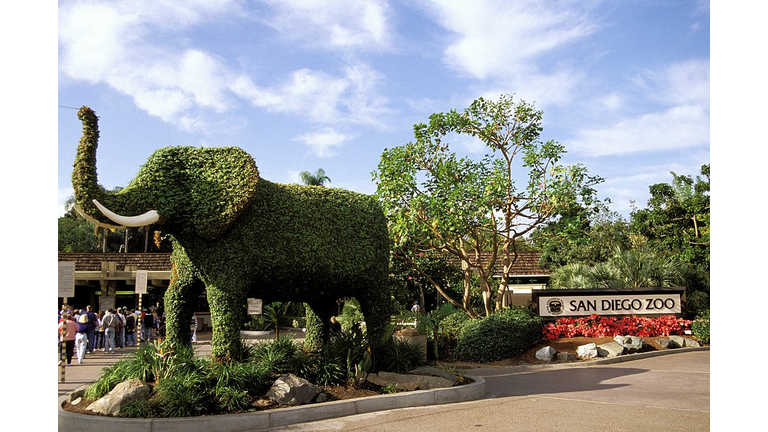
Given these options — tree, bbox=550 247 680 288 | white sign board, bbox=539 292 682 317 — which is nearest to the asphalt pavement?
white sign board, bbox=539 292 682 317

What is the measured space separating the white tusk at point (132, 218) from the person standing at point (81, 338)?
396 inches

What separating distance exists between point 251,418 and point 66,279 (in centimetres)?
666

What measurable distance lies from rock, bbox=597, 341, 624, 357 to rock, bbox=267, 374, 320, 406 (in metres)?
9.62

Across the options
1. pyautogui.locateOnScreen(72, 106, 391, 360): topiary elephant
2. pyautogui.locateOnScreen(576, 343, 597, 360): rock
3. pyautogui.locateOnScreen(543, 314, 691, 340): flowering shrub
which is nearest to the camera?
pyautogui.locateOnScreen(72, 106, 391, 360): topiary elephant

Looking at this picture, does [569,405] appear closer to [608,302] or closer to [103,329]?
[608,302]

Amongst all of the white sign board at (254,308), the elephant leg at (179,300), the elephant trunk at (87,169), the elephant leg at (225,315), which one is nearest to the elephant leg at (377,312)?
the elephant leg at (225,315)

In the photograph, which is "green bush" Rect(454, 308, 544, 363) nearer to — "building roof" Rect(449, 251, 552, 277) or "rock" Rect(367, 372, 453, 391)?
"rock" Rect(367, 372, 453, 391)

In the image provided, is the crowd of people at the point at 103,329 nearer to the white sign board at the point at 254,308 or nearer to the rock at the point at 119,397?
the white sign board at the point at 254,308

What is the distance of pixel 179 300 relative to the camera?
32.7ft

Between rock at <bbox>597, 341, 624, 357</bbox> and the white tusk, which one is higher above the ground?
the white tusk

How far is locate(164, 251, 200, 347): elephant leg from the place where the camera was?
389 inches

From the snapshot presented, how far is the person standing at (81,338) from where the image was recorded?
1686 centimetres
